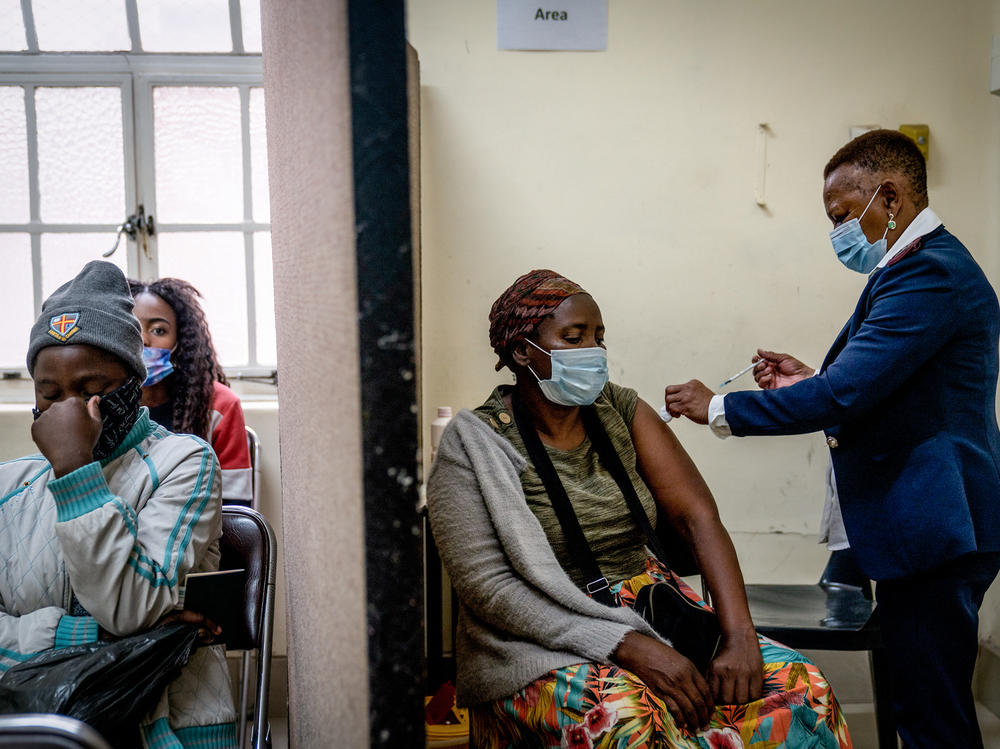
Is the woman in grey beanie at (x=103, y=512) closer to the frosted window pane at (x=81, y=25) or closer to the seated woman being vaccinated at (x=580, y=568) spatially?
the seated woman being vaccinated at (x=580, y=568)

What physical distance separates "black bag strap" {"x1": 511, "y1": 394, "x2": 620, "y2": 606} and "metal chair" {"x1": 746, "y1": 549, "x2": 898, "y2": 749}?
71 cm

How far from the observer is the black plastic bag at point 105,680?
98cm

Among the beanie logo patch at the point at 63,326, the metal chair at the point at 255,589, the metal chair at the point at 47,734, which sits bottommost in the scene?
the metal chair at the point at 255,589

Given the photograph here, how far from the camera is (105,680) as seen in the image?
1039mm

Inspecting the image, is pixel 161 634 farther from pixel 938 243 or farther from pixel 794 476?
pixel 794 476

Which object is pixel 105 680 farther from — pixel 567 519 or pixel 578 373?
pixel 578 373

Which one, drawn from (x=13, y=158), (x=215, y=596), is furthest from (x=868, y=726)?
(x=13, y=158)

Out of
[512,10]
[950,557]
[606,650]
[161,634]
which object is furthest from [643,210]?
[161,634]

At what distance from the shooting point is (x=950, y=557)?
159cm

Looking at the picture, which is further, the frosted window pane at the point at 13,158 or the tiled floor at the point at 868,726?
the frosted window pane at the point at 13,158

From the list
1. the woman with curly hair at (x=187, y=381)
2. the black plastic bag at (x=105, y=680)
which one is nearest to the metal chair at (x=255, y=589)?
the black plastic bag at (x=105, y=680)

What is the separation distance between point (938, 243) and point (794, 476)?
1.33m

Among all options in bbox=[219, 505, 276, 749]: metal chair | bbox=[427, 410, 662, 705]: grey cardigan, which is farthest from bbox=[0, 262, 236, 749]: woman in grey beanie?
bbox=[427, 410, 662, 705]: grey cardigan

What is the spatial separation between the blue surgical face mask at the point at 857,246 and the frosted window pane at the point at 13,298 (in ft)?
9.26
